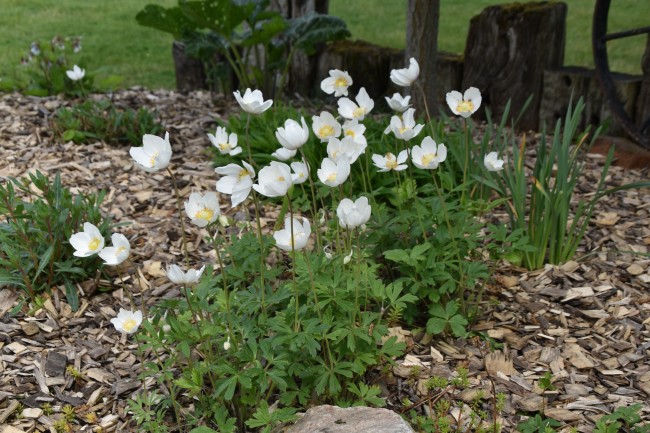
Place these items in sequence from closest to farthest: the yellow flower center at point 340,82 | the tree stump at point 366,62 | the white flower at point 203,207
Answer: the white flower at point 203,207 → the yellow flower center at point 340,82 → the tree stump at point 366,62

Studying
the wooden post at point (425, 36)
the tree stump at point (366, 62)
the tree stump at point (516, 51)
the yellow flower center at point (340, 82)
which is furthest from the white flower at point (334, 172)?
the tree stump at point (366, 62)

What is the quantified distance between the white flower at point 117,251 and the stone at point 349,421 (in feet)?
2.29

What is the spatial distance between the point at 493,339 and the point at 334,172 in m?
1.01

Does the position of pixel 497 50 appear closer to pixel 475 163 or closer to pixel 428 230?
pixel 475 163

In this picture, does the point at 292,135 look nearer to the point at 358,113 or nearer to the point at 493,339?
the point at 358,113

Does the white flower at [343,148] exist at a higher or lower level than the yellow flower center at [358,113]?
lower

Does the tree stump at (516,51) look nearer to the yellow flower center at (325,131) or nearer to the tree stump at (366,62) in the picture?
the tree stump at (366,62)

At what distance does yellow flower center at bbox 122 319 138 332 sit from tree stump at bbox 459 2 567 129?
352cm

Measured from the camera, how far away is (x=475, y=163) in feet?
11.5

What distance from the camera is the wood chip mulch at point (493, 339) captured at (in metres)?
2.44

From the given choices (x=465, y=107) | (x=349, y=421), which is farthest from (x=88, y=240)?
(x=465, y=107)

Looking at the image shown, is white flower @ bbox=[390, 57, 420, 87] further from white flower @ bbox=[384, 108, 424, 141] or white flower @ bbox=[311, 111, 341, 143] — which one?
white flower @ bbox=[311, 111, 341, 143]

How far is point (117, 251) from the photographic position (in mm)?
2047

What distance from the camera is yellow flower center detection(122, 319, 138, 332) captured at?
2.10m
